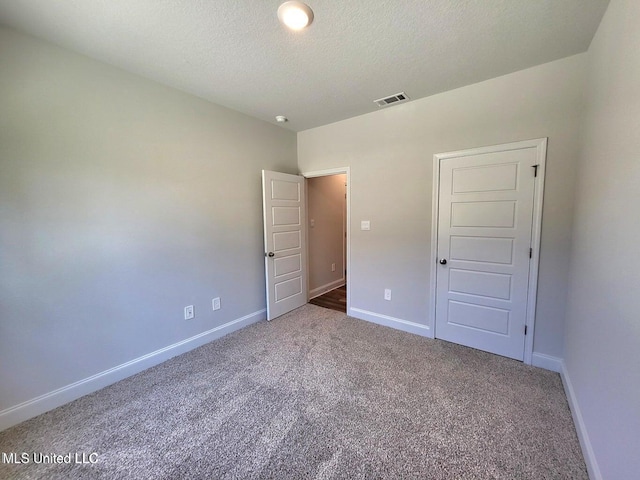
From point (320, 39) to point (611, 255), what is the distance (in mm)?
2148

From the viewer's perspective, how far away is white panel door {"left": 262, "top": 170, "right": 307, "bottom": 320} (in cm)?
323

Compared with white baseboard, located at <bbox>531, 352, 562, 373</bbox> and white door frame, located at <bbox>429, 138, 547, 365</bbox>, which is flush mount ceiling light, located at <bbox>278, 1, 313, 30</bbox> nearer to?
white door frame, located at <bbox>429, 138, 547, 365</bbox>

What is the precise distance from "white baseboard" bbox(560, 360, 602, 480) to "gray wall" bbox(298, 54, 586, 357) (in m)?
0.37

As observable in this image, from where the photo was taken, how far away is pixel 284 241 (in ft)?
11.4

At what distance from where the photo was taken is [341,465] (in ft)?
4.58

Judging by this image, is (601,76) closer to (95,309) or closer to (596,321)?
(596,321)

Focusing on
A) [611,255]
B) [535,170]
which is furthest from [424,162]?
[611,255]

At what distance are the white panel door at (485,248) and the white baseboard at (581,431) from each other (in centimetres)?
44

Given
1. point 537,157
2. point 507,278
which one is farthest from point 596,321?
point 537,157

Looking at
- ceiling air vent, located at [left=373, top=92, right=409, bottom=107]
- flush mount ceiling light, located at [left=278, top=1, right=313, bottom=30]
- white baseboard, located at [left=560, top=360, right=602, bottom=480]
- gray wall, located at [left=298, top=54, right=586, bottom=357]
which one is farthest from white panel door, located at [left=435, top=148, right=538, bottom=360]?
flush mount ceiling light, located at [left=278, top=1, right=313, bottom=30]

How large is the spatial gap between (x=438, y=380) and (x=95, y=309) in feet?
9.48

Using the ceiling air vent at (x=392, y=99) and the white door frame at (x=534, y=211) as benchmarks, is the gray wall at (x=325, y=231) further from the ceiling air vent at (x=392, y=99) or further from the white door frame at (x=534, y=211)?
the white door frame at (x=534, y=211)

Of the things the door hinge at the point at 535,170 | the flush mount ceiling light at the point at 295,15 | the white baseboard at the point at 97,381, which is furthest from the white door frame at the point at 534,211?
the white baseboard at the point at 97,381

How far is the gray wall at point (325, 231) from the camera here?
14.0 feet
